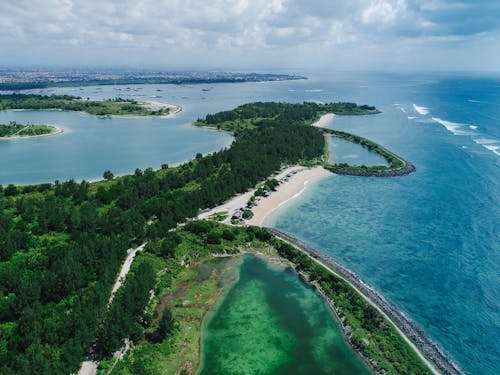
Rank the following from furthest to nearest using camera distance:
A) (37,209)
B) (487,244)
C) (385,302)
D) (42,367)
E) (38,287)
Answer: (37,209) < (487,244) < (385,302) < (38,287) < (42,367)

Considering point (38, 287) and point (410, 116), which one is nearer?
point (38, 287)

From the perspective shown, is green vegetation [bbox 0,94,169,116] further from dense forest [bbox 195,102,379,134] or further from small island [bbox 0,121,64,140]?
dense forest [bbox 195,102,379,134]

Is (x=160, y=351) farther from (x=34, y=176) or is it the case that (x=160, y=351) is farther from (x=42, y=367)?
(x=34, y=176)

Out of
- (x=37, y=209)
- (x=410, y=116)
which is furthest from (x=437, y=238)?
(x=410, y=116)

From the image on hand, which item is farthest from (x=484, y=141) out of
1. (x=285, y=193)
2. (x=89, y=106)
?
(x=89, y=106)

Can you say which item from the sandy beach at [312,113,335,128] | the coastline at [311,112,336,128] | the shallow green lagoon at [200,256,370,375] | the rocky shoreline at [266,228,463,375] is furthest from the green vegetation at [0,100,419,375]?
the sandy beach at [312,113,335,128]

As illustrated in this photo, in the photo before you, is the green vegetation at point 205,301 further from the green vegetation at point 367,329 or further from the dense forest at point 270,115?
the dense forest at point 270,115

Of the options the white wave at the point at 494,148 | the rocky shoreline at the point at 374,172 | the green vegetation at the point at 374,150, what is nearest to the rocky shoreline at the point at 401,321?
the rocky shoreline at the point at 374,172

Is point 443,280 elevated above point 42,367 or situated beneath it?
situated beneath
